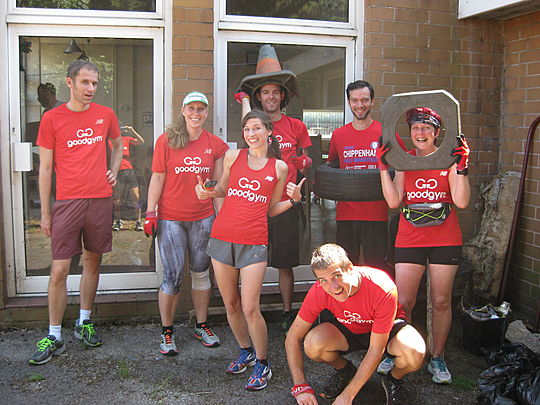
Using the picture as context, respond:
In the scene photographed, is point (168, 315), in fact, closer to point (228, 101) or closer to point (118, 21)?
point (228, 101)

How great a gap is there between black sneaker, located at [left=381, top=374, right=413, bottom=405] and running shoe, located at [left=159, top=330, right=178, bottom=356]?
5.24ft

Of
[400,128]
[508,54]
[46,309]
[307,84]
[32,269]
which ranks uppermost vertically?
→ [508,54]

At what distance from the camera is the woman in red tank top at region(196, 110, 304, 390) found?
3.61 metres

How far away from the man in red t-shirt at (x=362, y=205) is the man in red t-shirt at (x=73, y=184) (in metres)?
Answer: 1.88

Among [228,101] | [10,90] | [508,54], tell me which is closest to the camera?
[10,90]

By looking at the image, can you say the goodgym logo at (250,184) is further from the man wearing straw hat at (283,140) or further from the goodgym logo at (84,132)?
the goodgym logo at (84,132)

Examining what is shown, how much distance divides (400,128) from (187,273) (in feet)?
A: 7.78

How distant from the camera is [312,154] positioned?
5184 millimetres

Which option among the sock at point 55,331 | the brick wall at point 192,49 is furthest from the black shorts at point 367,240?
the sock at point 55,331

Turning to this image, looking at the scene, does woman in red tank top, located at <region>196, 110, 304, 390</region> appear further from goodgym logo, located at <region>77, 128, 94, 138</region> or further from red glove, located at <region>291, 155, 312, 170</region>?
goodgym logo, located at <region>77, 128, 94, 138</region>

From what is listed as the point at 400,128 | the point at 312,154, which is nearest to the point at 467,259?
the point at 400,128

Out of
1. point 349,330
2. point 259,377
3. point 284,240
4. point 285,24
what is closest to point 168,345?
point 259,377

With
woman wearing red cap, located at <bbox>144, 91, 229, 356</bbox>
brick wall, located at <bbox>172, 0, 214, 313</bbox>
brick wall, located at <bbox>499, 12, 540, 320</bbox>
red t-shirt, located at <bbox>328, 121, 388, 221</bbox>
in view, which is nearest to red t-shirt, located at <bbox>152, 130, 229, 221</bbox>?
woman wearing red cap, located at <bbox>144, 91, 229, 356</bbox>

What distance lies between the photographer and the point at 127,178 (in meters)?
4.88
